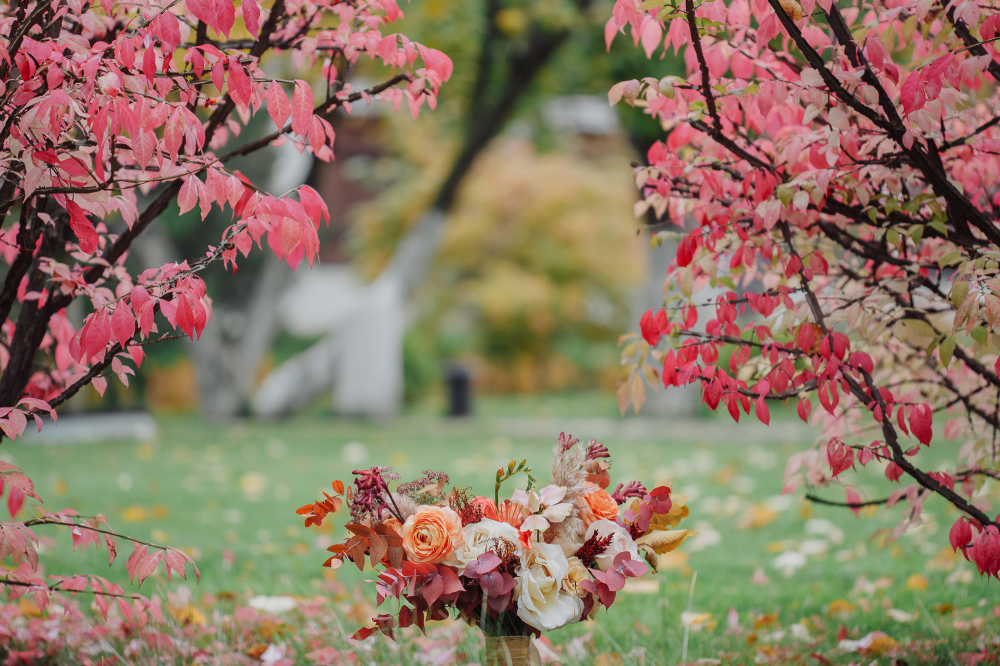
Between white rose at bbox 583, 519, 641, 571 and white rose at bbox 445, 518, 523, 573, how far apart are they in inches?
6.6

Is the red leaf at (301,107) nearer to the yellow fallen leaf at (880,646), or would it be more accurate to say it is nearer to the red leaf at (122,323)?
the red leaf at (122,323)

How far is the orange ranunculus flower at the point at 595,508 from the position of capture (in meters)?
1.59

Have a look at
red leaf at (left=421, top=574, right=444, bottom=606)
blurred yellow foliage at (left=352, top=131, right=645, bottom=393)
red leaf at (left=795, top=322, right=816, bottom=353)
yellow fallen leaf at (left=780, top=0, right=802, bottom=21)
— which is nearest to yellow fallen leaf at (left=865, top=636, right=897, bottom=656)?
red leaf at (left=795, top=322, right=816, bottom=353)

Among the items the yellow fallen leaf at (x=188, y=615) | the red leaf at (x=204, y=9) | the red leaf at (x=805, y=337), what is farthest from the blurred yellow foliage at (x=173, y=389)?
the red leaf at (x=805, y=337)

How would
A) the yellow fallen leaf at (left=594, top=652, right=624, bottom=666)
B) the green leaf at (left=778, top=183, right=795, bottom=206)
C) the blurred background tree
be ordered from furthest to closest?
the blurred background tree, the yellow fallen leaf at (left=594, top=652, right=624, bottom=666), the green leaf at (left=778, top=183, right=795, bottom=206)

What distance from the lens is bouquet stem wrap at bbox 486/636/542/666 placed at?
1535 millimetres

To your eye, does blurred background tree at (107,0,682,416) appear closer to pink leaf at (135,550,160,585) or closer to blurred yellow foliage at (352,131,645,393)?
blurred yellow foliage at (352,131,645,393)

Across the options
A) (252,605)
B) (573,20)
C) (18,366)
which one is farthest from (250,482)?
(573,20)

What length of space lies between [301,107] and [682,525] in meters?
3.73

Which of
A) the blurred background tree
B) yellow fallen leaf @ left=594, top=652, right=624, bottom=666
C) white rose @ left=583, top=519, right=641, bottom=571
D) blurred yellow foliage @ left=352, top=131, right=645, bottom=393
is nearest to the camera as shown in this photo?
white rose @ left=583, top=519, right=641, bottom=571

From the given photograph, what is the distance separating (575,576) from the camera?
1531 mm

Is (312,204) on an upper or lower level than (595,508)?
Answer: upper

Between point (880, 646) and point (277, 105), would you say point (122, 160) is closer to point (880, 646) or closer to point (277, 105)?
point (277, 105)

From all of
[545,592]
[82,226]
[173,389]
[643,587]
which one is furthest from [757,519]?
[173,389]
